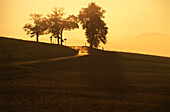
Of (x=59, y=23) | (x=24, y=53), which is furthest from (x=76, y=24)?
(x=24, y=53)

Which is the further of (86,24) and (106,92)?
(86,24)

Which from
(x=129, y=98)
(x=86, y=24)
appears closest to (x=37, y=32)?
(x=86, y=24)

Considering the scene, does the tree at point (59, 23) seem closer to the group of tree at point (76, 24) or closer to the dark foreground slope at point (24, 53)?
the group of tree at point (76, 24)

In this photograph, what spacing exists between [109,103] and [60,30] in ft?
213

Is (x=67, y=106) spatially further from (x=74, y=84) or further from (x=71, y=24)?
(x=71, y=24)

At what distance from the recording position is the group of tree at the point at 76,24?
67.6m

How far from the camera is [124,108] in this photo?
34.1 ft

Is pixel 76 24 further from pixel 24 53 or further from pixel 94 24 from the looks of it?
pixel 24 53

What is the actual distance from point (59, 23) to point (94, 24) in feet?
46.2

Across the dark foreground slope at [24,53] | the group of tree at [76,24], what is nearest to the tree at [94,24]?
the group of tree at [76,24]

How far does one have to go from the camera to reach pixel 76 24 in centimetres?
7356

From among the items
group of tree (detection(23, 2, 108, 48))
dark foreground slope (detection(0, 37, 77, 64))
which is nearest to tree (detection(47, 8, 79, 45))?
group of tree (detection(23, 2, 108, 48))

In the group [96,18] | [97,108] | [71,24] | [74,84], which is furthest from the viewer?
[71,24]

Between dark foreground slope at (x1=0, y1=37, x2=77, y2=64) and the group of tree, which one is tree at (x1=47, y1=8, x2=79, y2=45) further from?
dark foreground slope at (x1=0, y1=37, x2=77, y2=64)
